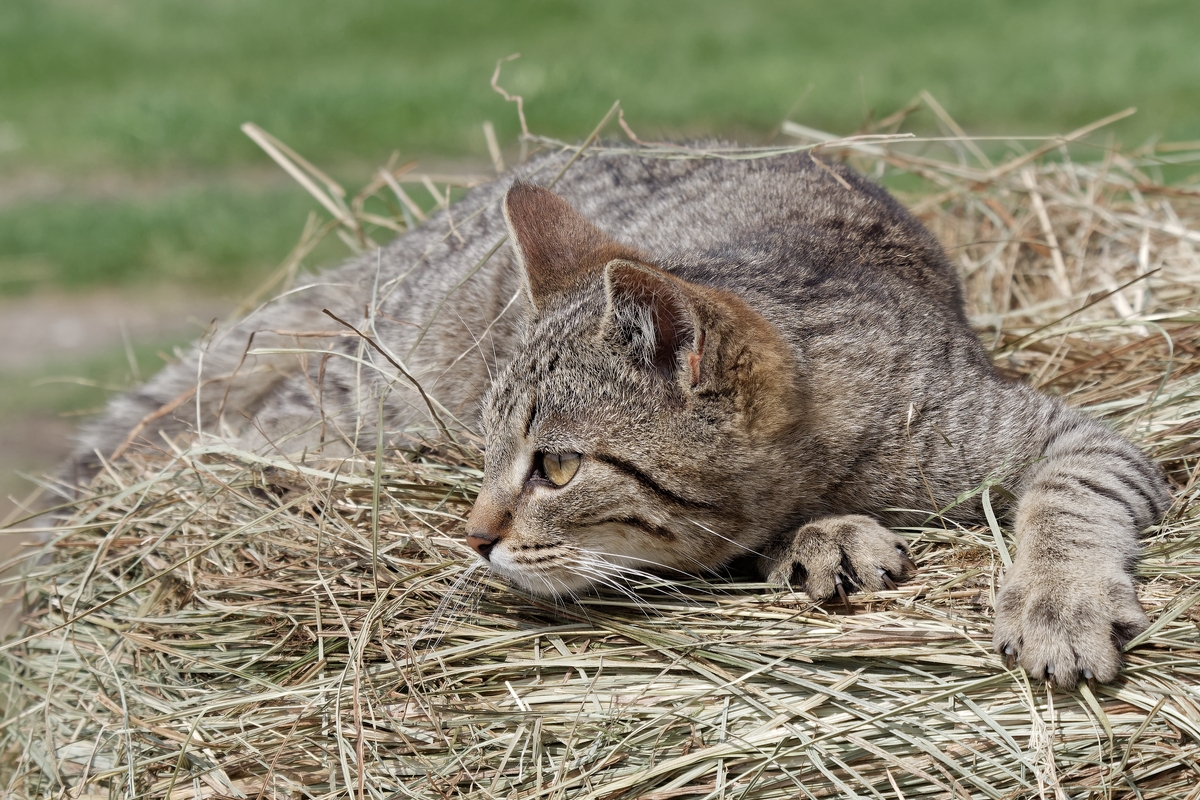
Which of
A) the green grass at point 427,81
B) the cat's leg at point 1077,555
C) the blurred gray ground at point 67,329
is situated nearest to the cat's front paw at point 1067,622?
the cat's leg at point 1077,555

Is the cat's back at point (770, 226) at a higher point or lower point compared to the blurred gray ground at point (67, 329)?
higher

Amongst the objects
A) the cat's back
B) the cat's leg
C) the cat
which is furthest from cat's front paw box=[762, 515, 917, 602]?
the cat's back

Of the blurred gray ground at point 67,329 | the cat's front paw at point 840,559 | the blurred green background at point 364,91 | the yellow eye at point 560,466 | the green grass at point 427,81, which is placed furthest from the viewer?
the green grass at point 427,81

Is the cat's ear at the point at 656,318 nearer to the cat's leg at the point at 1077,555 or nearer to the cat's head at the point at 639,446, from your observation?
the cat's head at the point at 639,446

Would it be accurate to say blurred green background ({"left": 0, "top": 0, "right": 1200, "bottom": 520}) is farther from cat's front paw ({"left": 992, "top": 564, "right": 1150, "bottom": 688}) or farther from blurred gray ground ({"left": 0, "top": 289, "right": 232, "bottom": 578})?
cat's front paw ({"left": 992, "top": 564, "right": 1150, "bottom": 688})

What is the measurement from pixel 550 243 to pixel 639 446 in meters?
0.78

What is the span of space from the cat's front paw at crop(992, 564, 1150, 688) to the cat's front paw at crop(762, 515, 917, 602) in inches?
10.9

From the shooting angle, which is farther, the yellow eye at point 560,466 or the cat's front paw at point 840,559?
the yellow eye at point 560,466

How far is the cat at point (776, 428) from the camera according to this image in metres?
2.56

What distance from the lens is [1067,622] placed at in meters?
2.29

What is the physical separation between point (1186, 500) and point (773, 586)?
1.14 m

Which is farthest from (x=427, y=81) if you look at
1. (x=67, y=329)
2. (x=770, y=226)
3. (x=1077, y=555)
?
(x=1077, y=555)

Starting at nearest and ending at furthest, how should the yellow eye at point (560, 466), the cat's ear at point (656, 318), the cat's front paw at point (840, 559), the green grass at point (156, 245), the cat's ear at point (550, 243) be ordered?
the cat's ear at point (656, 318) < the cat's front paw at point (840, 559) < the yellow eye at point (560, 466) < the cat's ear at point (550, 243) < the green grass at point (156, 245)

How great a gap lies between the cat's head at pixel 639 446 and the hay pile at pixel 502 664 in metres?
0.14
